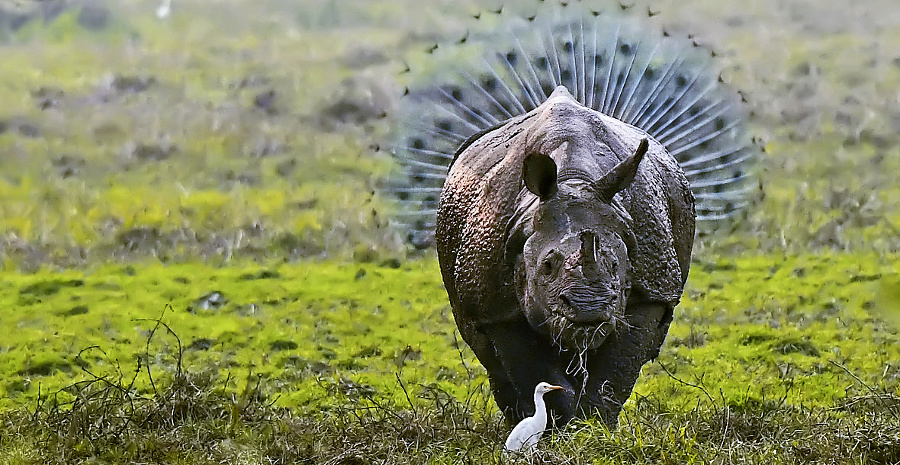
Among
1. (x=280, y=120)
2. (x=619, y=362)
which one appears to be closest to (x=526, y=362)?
(x=619, y=362)

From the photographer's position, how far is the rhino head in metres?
4.81

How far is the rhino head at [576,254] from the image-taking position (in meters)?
4.81

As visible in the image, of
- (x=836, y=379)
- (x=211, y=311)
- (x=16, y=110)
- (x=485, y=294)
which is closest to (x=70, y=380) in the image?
(x=211, y=311)

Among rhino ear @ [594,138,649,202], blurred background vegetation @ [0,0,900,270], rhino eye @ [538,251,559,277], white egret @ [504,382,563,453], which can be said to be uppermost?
blurred background vegetation @ [0,0,900,270]

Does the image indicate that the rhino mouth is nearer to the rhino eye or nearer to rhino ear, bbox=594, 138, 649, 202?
the rhino eye

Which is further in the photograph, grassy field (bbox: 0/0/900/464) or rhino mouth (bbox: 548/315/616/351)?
grassy field (bbox: 0/0/900/464)

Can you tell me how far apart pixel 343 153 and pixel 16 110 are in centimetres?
417

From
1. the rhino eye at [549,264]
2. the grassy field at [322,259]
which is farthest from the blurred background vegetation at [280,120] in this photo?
the rhino eye at [549,264]

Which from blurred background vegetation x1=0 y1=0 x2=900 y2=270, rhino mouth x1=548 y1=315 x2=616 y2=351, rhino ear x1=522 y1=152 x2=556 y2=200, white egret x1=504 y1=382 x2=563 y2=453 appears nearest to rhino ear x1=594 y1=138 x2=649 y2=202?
rhino ear x1=522 y1=152 x2=556 y2=200

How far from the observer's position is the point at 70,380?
9453 mm

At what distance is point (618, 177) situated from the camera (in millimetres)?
5141

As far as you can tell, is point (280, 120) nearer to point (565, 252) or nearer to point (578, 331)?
point (565, 252)

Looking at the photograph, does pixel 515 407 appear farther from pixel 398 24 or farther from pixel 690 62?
pixel 398 24

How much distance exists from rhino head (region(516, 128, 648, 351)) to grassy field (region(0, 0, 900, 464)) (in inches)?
24.4
